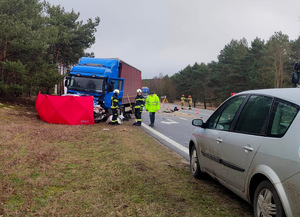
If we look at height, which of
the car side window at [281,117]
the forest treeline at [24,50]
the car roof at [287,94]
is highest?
the forest treeline at [24,50]

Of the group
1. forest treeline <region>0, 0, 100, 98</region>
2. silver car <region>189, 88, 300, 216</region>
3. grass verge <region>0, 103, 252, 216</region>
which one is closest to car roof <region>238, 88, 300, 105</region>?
silver car <region>189, 88, 300, 216</region>

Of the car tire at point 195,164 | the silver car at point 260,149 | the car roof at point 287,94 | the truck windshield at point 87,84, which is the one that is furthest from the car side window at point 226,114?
the truck windshield at point 87,84

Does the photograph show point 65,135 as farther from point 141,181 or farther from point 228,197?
point 228,197

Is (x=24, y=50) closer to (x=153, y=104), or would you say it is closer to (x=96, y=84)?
(x=96, y=84)

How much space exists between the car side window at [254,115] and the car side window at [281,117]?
14 centimetres

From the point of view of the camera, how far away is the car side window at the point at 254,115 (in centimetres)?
327

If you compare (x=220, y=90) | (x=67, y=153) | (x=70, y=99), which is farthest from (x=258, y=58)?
(x=67, y=153)

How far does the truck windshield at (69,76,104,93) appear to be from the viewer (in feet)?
46.0

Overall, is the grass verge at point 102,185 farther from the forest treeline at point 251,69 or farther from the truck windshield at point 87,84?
the forest treeline at point 251,69

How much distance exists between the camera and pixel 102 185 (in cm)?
451

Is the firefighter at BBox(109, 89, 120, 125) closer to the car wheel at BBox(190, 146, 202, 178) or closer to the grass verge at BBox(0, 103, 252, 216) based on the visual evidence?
the grass verge at BBox(0, 103, 252, 216)

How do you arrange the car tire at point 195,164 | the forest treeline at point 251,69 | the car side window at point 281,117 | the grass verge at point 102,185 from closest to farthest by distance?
1. the car side window at point 281,117
2. the grass verge at point 102,185
3. the car tire at point 195,164
4. the forest treeline at point 251,69

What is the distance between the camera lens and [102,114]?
1391cm

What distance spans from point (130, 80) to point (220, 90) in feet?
111
